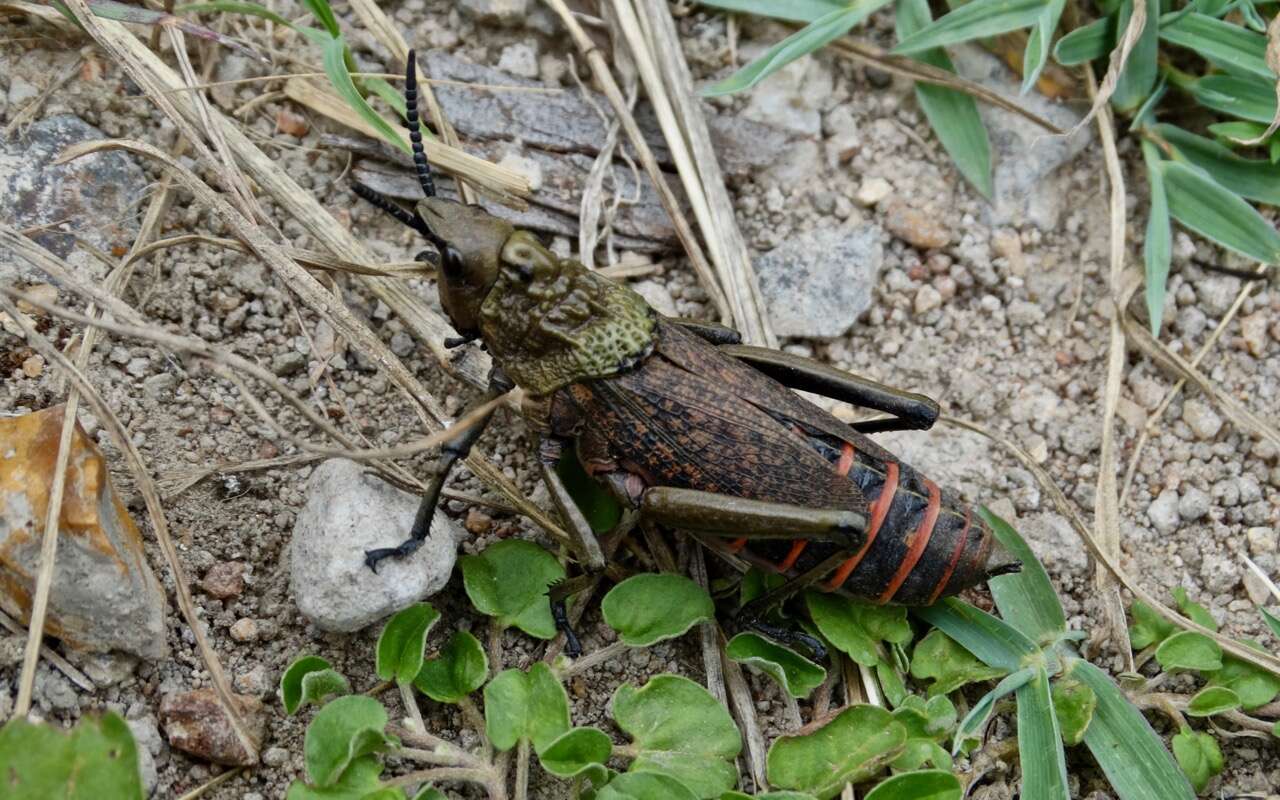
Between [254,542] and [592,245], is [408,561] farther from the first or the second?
[592,245]

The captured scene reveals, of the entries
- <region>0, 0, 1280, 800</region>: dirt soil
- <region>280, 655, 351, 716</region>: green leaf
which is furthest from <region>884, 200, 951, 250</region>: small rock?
<region>280, 655, 351, 716</region>: green leaf

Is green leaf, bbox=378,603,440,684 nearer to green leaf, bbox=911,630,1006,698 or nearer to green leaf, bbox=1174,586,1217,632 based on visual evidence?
green leaf, bbox=911,630,1006,698

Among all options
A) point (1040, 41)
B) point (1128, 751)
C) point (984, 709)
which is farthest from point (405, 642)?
point (1040, 41)

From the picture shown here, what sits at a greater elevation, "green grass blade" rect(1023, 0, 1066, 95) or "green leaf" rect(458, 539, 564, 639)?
"green grass blade" rect(1023, 0, 1066, 95)

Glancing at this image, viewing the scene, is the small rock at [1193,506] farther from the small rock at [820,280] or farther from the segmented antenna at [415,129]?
the segmented antenna at [415,129]

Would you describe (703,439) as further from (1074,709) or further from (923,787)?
(1074,709)

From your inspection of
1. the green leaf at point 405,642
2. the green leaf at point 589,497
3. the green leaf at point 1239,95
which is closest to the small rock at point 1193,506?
the green leaf at point 1239,95

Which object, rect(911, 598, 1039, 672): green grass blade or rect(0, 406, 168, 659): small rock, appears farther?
rect(911, 598, 1039, 672): green grass blade
